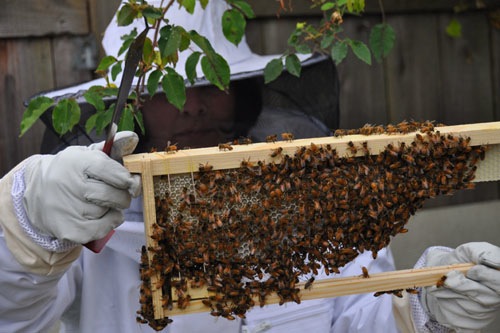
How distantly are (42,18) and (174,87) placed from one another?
1563 mm

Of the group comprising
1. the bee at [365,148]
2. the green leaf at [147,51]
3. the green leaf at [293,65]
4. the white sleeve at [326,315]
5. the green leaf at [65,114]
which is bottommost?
the white sleeve at [326,315]

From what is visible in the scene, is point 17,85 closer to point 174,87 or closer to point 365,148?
point 174,87

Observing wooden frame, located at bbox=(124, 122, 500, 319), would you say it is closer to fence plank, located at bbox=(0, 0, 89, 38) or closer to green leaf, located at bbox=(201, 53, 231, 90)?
green leaf, located at bbox=(201, 53, 231, 90)

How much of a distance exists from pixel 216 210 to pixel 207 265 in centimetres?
15

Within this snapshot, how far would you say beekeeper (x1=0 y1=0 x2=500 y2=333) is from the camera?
171 cm

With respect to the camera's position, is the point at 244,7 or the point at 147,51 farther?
the point at 244,7

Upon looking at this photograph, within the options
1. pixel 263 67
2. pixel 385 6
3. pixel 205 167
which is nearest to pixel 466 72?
pixel 385 6

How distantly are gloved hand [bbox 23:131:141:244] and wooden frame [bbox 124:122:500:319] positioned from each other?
0.04m

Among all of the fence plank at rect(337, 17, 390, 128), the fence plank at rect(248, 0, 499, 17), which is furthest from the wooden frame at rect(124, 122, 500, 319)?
the fence plank at rect(337, 17, 390, 128)

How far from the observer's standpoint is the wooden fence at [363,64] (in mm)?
3287

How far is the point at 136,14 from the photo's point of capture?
6.85 ft

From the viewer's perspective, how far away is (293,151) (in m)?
1.72

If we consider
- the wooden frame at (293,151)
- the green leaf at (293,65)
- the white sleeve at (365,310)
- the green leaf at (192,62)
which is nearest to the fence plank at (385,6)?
the green leaf at (293,65)

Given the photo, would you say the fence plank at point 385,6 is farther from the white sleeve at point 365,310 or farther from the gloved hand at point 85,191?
the gloved hand at point 85,191
